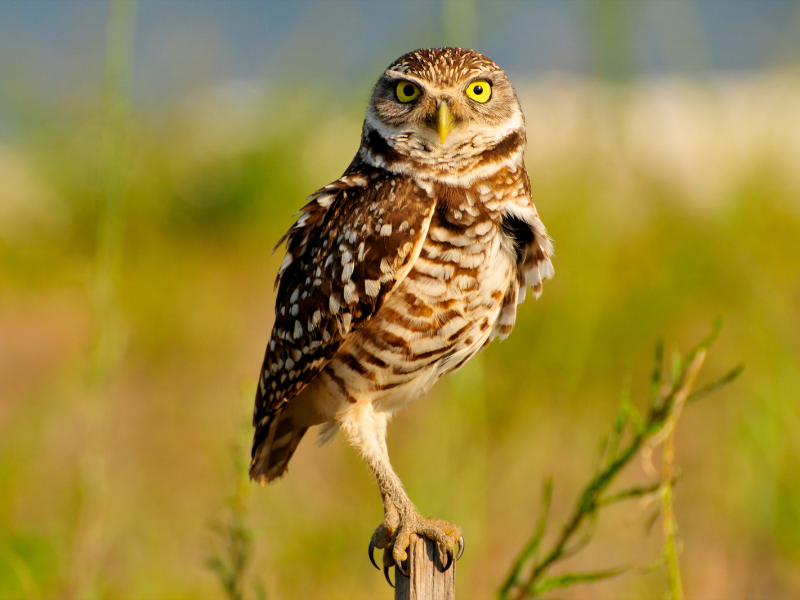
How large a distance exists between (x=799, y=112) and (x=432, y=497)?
2.90 metres

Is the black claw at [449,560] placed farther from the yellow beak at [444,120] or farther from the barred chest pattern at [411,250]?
the yellow beak at [444,120]

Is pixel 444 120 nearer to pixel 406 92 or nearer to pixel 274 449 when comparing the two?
pixel 406 92

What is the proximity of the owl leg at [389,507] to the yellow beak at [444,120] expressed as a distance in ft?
3.54

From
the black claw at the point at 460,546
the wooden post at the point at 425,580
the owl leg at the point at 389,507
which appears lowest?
the wooden post at the point at 425,580

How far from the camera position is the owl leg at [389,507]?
8.24ft

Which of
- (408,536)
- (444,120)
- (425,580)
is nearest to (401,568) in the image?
(408,536)

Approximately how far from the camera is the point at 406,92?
2666 millimetres

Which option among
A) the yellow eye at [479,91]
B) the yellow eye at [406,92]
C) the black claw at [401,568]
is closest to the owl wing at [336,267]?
the yellow eye at [406,92]

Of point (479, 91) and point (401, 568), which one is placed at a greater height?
point (479, 91)

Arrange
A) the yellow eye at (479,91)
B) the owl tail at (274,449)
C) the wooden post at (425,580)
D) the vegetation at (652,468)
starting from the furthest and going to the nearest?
the owl tail at (274,449), the yellow eye at (479,91), the wooden post at (425,580), the vegetation at (652,468)

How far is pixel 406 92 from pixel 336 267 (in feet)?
2.25

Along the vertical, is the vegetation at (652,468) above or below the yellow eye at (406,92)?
below

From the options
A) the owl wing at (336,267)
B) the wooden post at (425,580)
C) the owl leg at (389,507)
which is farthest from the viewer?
the owl leg at (389,507)

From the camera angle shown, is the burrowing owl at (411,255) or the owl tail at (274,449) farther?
the owl tail at (274,449)
